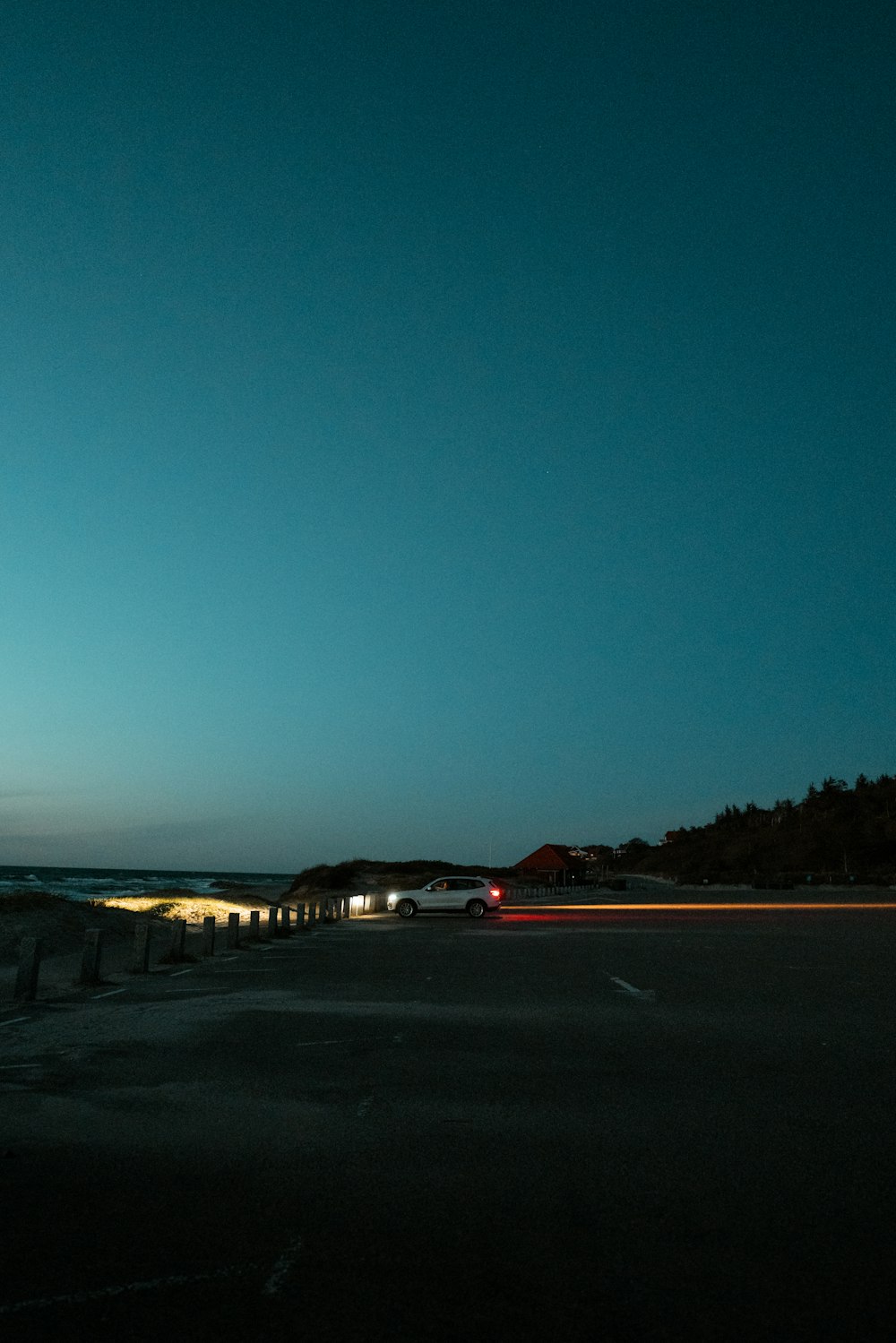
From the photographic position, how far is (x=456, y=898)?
4291 centimetres

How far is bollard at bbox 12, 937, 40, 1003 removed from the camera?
550 inches

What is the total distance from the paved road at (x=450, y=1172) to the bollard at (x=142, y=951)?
4.88 meters

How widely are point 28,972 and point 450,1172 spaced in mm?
9532

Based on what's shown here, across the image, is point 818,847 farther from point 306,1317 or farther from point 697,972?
point 306,1317

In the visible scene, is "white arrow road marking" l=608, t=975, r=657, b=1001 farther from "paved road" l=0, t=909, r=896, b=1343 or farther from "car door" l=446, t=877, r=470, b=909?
"car door" l=446, t=877, r=470, b=909

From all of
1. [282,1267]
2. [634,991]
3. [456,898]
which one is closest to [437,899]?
[456,898]

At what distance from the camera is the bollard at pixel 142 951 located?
1794cm

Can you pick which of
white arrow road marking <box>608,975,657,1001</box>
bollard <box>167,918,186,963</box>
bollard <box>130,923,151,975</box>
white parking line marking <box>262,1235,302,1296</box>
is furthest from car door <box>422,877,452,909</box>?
white parking line marking <box>262,1235,302,1296</box>

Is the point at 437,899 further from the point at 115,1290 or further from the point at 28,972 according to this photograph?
the point at 115,1290

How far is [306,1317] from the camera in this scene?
4121 mm

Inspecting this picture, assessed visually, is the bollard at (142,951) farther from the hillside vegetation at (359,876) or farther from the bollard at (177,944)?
the hillside vegetation at (359,876)

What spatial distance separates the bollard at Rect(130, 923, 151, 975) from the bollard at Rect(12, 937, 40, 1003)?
3774 mm

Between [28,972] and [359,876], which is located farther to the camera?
[359,876]

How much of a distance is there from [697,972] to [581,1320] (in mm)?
13844
